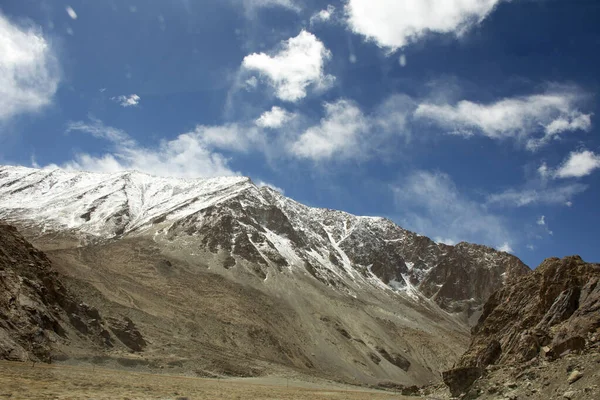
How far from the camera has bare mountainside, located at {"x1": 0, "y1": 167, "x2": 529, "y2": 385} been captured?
230 feet

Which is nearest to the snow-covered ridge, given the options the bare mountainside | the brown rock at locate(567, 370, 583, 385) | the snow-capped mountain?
the snow-capped mountain

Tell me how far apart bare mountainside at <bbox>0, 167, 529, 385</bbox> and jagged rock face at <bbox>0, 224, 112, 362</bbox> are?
11.8 feet

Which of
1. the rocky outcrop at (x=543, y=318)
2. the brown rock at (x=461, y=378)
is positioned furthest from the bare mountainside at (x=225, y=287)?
the rocky outcrop at (x=543, y=318)

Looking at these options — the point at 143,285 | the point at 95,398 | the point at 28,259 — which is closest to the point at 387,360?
the point at 143,285

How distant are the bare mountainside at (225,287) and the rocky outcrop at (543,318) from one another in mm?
30625

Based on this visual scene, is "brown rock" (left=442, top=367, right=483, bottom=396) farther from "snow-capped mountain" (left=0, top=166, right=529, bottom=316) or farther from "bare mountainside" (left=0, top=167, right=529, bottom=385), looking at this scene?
"snow-capped mountain" (left=0, top=166, right=529, bottom=316)

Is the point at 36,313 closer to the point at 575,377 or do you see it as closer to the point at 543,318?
the point at 575,377

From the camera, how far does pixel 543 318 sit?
96.6ft

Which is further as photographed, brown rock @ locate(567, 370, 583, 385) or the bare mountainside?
the bare mountainside

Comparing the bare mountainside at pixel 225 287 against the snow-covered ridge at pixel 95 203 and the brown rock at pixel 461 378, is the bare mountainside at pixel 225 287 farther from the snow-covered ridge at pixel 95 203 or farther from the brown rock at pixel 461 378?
the brown rock at pixel 461 378

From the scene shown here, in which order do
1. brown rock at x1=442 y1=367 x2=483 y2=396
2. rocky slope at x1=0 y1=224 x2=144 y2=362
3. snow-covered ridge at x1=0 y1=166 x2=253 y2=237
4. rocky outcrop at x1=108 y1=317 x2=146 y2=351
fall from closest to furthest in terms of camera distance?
1. brown rock at x1=442 y1=367 x2=483 y2=396
2. rocky slope at x1=0 y1=224 x2=144 y2=362
3. rocky outcrop at x1=108 y1=317 x2=146 y2=351
4. snow-covered ridge at x1=0 y1=166 x2=253 y2=237

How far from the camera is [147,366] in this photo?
4512 centimetres

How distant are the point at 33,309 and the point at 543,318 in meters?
38.7

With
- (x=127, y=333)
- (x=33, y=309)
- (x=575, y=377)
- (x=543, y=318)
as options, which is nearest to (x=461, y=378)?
(x=543, y=318)
